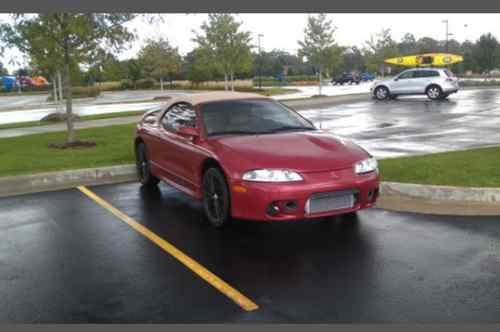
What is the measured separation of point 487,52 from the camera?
2197 inches

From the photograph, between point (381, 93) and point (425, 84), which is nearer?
point (425, 84)

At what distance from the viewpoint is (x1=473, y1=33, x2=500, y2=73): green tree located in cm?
5584

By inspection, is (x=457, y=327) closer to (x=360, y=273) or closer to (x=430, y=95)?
(x=360, y=273)

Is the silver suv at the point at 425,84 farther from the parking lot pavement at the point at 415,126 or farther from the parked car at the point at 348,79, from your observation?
the parked car at the point at 348,79

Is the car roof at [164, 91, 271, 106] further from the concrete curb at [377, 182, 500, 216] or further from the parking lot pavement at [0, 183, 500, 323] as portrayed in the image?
the concrete curb at [377, 182, 500, 216]

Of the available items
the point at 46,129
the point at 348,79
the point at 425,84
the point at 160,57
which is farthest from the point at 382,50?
the point at 46,129

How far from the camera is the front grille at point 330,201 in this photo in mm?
5742

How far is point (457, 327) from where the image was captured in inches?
149

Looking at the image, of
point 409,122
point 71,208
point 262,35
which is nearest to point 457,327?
point 71,208

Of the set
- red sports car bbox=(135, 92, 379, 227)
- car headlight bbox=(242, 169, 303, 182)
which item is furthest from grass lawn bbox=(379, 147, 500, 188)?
car headlight bbox=(242, 169, 303, 182)

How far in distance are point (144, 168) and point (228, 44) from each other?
94.1ft

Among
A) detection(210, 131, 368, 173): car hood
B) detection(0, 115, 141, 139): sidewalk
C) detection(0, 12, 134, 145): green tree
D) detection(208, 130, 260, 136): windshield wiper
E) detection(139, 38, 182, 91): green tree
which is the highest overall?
detection(139, 38, 182, 91): green tree

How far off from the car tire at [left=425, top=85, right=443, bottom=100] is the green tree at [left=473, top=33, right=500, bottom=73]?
32419 millimetres

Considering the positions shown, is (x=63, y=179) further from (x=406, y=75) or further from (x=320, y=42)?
(x=320, y=42)
